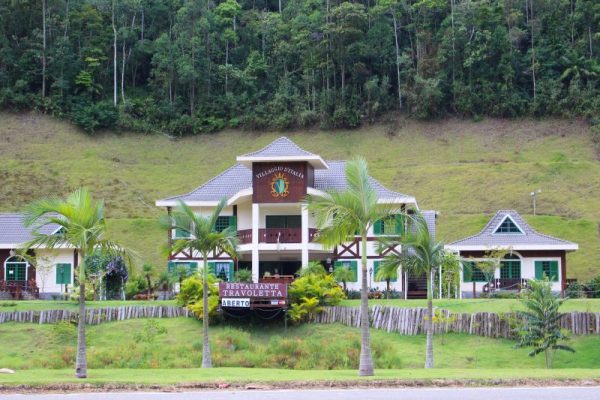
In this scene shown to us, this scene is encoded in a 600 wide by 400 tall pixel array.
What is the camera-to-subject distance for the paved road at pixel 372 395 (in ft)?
65.3

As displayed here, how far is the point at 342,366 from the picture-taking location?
3206 centimetres

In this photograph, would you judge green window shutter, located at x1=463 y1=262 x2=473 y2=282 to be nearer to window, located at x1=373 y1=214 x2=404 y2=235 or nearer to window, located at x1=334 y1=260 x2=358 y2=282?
window, located at x1=373 y1=214 x2=404 y2=235

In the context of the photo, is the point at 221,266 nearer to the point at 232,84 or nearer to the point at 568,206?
the point at 568,206

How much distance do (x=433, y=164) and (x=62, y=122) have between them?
98.8ft

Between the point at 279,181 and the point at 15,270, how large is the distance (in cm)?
1367

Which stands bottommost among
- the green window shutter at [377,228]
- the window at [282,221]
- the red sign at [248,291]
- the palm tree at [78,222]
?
the red sign at [248,291]

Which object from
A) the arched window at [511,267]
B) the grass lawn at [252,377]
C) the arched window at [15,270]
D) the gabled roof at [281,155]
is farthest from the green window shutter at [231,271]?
the grass lawn at [252,377]

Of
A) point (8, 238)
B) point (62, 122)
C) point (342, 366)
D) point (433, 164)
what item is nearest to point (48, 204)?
Result: point (342, 366)

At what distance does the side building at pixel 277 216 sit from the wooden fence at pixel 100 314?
5874mm

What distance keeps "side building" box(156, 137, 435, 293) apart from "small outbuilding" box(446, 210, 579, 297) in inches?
102

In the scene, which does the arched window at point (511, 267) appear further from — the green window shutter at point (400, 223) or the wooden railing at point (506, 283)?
the green window shutter at point (400, 223)

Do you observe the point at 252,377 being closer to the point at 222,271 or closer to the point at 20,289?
the point at 222,271

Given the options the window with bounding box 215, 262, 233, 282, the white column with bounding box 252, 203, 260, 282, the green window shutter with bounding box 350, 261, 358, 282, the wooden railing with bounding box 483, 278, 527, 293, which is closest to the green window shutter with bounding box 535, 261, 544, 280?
the wooden railing with bounding box 483, 278, 527, 293

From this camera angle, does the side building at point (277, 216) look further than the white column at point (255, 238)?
Yes
